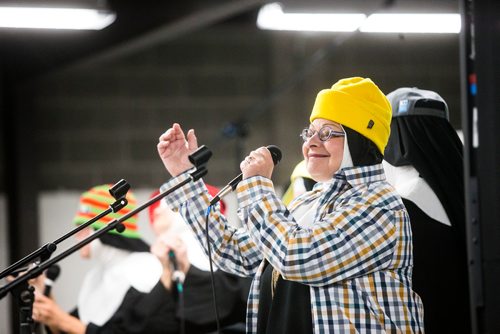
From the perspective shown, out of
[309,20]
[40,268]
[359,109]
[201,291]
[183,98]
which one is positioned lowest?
[201,291]

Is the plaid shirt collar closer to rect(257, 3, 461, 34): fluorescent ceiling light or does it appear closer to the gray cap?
the gray cap

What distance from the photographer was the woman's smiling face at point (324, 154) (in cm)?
234

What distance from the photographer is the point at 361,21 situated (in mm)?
5059

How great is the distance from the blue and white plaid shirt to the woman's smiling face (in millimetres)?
35

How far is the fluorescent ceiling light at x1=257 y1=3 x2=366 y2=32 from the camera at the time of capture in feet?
18.8

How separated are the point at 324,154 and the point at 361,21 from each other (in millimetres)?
2861

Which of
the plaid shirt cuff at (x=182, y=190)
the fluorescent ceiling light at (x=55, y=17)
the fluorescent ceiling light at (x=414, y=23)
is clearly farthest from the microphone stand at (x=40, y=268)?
the fluorescent ceiling light at (x=55, y=17)

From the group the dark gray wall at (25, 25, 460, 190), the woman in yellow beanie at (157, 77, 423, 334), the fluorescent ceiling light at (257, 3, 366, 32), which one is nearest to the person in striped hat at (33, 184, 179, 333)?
the woman in yellow beanie at (157, 77, 423, 334)

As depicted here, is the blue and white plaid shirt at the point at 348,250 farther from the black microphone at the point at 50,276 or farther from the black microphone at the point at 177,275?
the black microphone at the point at 50,276

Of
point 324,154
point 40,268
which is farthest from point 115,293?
point 324,154

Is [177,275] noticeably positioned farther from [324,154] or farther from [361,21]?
[361,21]

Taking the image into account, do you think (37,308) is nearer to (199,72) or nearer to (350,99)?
(350,99)

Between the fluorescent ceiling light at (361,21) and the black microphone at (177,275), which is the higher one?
the fluorescent ceiling light at (361,21)

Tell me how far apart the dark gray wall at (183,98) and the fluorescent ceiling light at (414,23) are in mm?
1789
